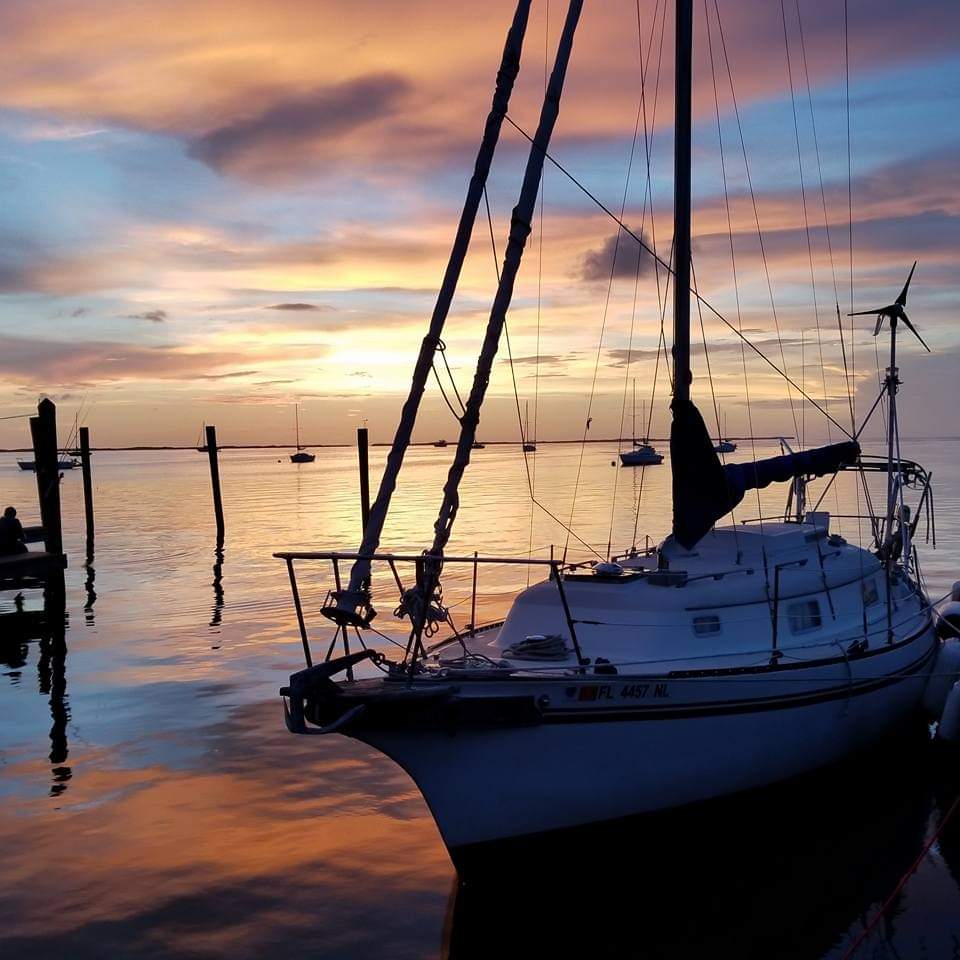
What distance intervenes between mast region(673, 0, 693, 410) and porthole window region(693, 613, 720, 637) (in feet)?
11.0

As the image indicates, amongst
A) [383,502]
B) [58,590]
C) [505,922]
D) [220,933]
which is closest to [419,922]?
[505,922]

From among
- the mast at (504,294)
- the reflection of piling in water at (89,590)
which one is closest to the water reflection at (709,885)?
the mast at (504,294)

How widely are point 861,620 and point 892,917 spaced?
5.48m

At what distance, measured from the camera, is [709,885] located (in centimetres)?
1102

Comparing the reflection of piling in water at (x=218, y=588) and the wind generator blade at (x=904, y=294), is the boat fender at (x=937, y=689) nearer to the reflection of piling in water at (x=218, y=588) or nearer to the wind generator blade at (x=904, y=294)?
the wind generator blade at (x=904, y=294)

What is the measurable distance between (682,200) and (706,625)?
6428mm

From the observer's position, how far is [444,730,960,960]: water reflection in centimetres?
991

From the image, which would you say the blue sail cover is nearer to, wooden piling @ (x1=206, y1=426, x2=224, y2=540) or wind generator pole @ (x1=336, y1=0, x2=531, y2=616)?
wind generator pole @ (x1=336, y1=0, x2=531, y2=616)

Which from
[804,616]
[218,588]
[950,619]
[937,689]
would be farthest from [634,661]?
[218,588]

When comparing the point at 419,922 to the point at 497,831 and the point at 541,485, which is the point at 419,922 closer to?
the point at 497,831

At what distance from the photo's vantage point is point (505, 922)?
1038 cm

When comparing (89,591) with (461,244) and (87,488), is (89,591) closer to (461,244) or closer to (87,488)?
(87,488)

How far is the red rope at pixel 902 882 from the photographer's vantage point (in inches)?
386

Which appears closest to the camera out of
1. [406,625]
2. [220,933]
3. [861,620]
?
[220,933]
